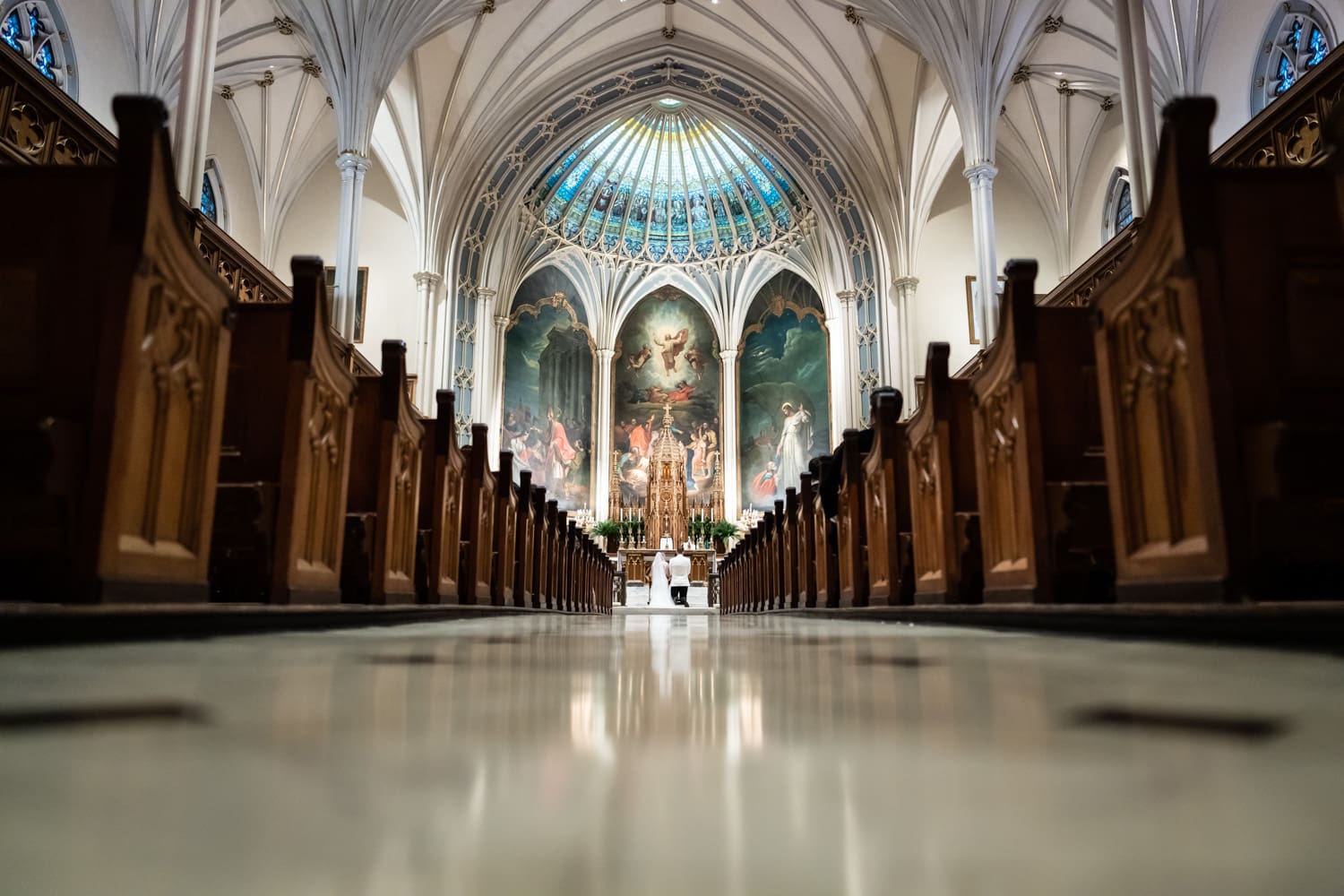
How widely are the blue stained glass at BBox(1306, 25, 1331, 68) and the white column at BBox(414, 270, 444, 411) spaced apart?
1289 cm

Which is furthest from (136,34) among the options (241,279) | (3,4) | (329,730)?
(329,730)

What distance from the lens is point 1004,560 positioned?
3.47m

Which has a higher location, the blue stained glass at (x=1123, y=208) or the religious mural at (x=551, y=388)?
the blue stained glass at (x=1123, y=208)

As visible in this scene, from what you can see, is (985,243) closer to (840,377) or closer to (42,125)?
(840,377)

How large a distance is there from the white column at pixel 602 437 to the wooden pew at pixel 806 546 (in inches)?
496

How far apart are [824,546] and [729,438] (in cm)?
1394

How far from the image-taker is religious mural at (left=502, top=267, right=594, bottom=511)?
19203mm

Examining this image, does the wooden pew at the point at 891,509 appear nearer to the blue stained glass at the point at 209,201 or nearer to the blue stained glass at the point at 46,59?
the blue stained glass at the point at 46,59

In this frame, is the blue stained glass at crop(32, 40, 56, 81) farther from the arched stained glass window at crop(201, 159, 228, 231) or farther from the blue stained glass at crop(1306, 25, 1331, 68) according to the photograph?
the blue stained glass at crop(1306, 25, 1331, 68)

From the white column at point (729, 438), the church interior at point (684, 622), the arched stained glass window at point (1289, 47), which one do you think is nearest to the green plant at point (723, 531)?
the white column at point (729, 438)

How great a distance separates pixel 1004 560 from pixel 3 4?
39.5 ft

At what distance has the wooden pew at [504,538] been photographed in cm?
648

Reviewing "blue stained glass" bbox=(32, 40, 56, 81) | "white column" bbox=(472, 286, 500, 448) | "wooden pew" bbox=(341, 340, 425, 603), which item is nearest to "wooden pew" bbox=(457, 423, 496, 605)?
"wooden pew" bbox=(341, 340, 425, 603)

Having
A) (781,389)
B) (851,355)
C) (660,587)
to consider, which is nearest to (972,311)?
(851,355)
